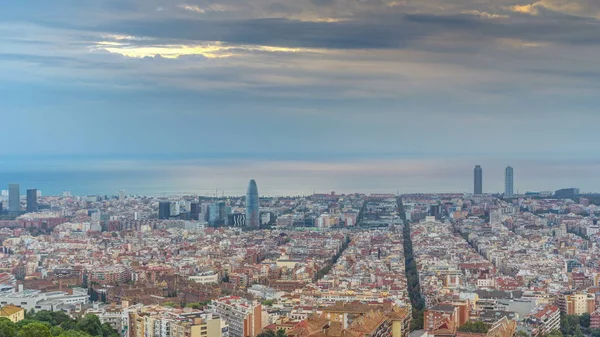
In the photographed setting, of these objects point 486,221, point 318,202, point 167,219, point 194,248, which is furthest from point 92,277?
point 318,202

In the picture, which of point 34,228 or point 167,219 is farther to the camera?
point 167,219

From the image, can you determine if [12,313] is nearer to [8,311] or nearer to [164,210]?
[8,311]

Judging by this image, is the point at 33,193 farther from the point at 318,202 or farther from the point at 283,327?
the point at 283,327

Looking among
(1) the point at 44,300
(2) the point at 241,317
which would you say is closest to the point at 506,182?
(1) the point at 44,300

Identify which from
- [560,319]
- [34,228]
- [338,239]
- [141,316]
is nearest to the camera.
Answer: [141,316]

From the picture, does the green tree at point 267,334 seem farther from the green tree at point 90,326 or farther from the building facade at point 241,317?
the green tree at point 90,326

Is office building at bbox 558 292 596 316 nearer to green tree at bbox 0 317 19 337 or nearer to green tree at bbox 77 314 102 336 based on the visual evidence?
green tree at bbox 77 314 102 336
